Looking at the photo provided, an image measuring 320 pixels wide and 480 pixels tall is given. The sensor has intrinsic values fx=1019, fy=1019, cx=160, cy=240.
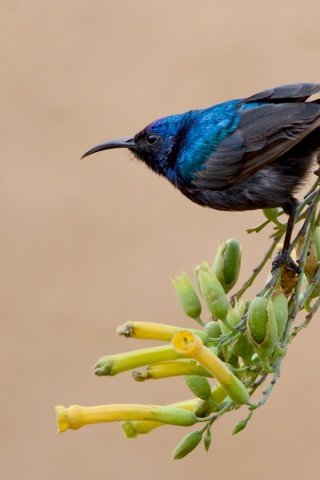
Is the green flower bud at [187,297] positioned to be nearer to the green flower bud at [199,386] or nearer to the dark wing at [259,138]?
the green flower bud at [199,386]

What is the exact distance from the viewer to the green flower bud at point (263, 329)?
1.18 meters

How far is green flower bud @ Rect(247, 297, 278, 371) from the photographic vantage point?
46.3 inches

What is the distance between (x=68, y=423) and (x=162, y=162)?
800 millimetres

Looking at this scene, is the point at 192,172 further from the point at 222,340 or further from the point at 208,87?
the point at 208,87

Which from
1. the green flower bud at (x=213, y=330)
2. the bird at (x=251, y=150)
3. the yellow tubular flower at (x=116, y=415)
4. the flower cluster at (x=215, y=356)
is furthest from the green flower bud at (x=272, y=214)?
the yellow tubular flower at (x=116, y=415)

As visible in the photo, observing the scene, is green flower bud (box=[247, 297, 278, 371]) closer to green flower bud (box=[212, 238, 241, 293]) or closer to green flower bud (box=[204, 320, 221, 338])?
green flower bud (box=[204, 320, 221, 338])

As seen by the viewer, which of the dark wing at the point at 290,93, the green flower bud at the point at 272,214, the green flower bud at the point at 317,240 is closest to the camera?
the green flower bud at the point at 317,240

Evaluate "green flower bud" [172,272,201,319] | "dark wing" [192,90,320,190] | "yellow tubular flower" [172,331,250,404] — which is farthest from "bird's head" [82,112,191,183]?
"yellow tubular flower" [172,331,250,404]

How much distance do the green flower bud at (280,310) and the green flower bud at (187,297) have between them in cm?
18

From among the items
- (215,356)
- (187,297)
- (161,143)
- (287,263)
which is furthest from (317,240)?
(161,143)

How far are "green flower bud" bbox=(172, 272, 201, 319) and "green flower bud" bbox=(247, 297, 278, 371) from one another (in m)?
0.21

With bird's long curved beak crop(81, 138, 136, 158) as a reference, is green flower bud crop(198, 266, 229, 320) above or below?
below

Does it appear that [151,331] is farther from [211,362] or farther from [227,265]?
[227,265]

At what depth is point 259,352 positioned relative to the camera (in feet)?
3.87
